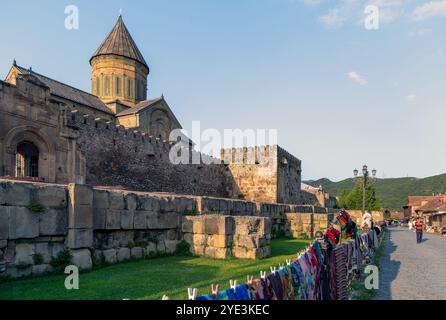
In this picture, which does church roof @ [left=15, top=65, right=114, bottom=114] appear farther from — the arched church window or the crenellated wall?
the arched church window

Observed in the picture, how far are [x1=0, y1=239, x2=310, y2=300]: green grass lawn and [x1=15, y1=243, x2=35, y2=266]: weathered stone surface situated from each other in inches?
12.5

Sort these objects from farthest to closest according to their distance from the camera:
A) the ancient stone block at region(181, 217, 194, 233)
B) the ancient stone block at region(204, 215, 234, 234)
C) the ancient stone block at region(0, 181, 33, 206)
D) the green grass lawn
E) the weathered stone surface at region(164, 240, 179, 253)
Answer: the ancient stone block at region(181, 217, 194, 233) < the weathered stone surface at region(164, 240, 179, 253) < the ancient stone block at region(204, 215, 234, 234) < the ancient stone block at region(0, 181, 33, 206) < the green grass lawn

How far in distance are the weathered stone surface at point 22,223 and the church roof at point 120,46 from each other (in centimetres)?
3841

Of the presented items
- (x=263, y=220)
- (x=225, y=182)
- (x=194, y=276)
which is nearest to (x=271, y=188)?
(x=225, y=182)

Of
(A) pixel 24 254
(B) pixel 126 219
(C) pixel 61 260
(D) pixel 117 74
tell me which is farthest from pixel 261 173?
(A) pixel 24 254

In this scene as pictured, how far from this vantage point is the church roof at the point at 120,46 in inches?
1618

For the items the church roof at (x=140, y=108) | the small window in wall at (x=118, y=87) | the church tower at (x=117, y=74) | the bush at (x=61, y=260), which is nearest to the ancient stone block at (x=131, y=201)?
the bush at (x=61, y=260)

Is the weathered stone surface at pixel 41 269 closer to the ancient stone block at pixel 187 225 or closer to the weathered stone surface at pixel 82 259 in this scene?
the weathered stone surface at pixel 82 259

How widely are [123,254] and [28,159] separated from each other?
11.4 metres

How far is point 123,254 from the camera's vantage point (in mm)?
7809

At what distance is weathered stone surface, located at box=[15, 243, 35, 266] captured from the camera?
18.9 feet

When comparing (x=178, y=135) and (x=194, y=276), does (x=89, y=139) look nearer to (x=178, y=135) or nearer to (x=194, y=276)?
(x=194, y=276)

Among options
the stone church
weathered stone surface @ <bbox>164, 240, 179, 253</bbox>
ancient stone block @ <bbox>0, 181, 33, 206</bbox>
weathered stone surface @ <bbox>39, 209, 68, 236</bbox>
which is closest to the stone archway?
the stone church
